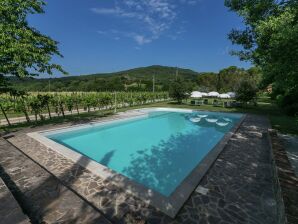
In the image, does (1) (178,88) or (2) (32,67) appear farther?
(1) (178,88)

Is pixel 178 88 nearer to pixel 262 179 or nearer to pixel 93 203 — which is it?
pixel 262 179

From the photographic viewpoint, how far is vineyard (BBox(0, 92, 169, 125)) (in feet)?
43.9

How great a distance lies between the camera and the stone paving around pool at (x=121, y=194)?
354cm

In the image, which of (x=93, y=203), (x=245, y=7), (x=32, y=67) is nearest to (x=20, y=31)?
(x=32, y=67)

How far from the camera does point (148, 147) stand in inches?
384

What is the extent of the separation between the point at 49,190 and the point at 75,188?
57cm

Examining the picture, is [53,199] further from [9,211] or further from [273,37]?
[273,37]

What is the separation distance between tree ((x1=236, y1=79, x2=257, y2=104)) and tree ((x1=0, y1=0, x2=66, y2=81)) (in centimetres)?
1969

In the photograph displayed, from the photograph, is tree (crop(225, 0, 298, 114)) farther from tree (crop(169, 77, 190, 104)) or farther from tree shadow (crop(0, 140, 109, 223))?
tree (crop(169, 77, 190, 104))

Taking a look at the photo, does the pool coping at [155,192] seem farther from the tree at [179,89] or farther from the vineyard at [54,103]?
the tree at [179,89]

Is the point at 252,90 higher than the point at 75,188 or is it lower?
higher

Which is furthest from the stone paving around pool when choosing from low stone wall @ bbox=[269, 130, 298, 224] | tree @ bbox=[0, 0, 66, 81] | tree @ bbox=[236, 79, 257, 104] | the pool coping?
tree @ bbox=[236, 79, 257, 104]

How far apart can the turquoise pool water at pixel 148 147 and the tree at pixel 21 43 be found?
143 inches

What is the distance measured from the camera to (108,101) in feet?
77.8
